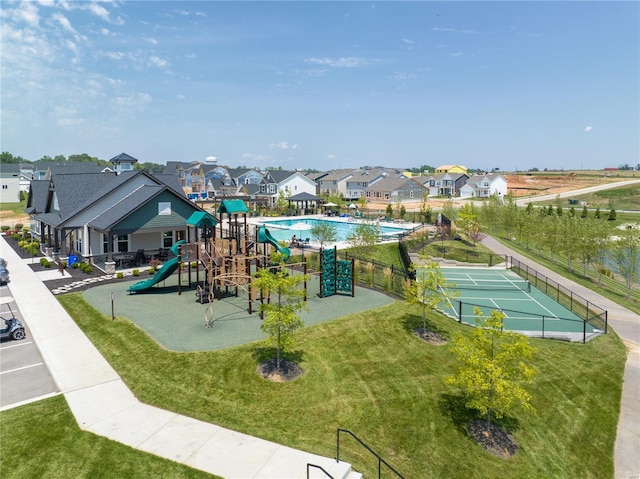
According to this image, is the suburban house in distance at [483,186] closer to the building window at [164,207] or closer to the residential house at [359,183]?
the residential house at [359,183]

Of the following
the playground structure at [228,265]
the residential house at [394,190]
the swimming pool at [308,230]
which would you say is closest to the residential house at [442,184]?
the residential house at [394,190]

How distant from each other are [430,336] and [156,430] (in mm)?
12387

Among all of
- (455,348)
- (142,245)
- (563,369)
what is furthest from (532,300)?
(142,245)

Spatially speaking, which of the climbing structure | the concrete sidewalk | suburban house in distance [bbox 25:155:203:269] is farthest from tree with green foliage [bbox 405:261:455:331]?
suburban house in distance [bbox 25:155:203:269]

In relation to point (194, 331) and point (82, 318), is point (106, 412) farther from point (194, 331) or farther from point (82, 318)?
point (82, 318)

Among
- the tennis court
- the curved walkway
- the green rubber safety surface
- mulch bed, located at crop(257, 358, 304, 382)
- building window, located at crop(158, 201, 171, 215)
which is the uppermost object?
building window, located at crop(158, 201, 171, 215)

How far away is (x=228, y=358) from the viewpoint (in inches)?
614

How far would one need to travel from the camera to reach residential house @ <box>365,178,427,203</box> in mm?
102500

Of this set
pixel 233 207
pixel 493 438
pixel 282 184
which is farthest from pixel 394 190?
pixel 493 438

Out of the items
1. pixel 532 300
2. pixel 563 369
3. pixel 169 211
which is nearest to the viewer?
pixel 563 369

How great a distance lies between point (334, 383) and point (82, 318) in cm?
1362

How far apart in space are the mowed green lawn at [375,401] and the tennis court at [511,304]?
9.03 ft

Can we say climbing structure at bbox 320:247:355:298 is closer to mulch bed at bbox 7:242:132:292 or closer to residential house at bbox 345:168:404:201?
mulch bed at bbox 7:242:132:292

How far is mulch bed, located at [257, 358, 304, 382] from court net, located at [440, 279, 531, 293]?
18.2m
